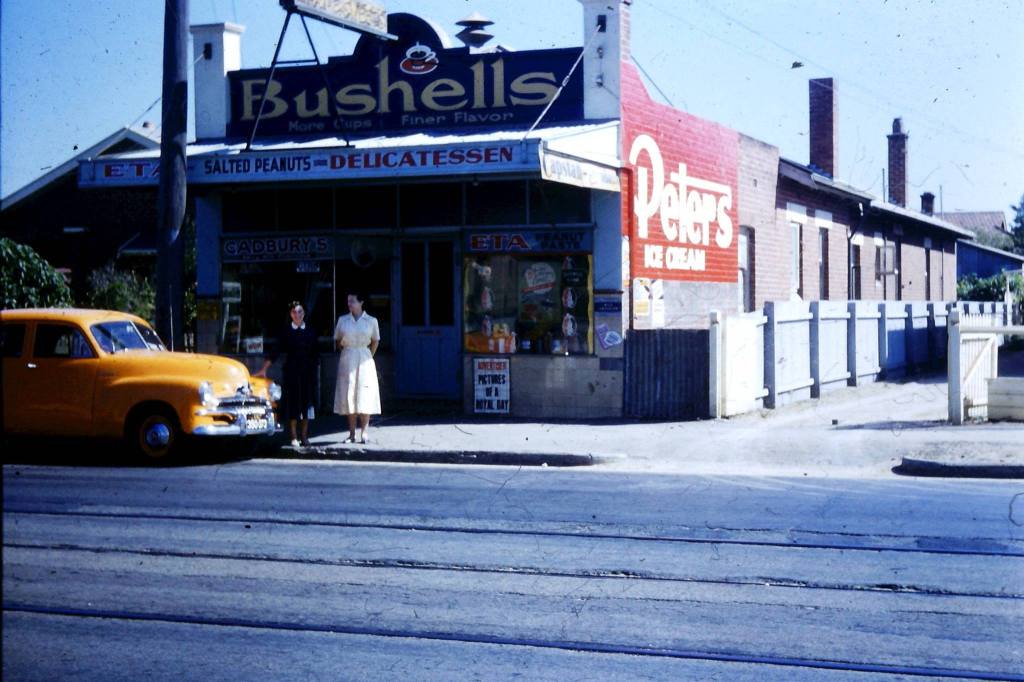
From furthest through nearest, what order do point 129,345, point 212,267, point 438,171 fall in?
point 212,267 → point 438,171 → point 129,345

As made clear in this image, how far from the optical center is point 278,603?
23.2 ft

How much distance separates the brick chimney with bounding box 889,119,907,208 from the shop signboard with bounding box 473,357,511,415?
2376cm

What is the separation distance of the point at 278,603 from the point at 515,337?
11.3 m

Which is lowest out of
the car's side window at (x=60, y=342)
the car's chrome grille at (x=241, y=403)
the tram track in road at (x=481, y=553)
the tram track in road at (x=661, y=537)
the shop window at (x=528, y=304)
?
the tram track in road at (x=481, y=553)

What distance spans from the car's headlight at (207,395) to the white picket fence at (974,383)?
369 inches

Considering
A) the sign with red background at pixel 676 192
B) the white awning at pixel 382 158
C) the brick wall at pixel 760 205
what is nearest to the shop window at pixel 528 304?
the sign with red background at pixel 676 192

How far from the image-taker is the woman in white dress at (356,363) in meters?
14.9

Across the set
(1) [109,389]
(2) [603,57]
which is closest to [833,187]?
(2) [603,57]

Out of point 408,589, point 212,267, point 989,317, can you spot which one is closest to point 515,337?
point 212,267

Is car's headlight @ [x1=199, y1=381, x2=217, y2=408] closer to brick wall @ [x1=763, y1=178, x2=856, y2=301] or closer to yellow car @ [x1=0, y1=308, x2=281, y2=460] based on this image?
yellow car @ [x1=0, y1=308, x2=281, y2=460]

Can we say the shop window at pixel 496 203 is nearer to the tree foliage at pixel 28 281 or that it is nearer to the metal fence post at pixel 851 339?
the tree foliage at pixel 28 281

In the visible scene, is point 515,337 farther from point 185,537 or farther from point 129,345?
point 185,537

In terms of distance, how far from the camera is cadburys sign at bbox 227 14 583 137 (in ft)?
59.5

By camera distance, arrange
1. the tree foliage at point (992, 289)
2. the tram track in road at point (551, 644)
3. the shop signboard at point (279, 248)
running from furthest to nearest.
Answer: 1. the tree foliage at point (992, 289)
2. the shop signboard at point (279, 248)
3. the tram track in road at point (551, 644)
